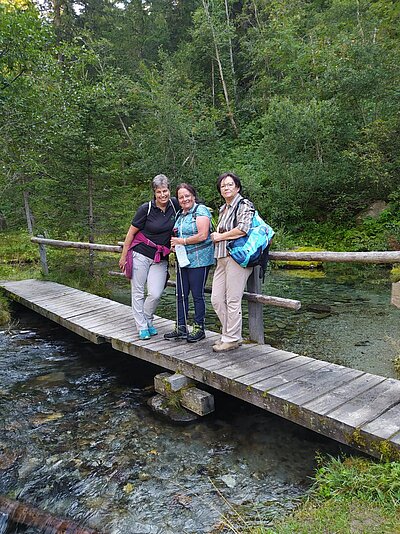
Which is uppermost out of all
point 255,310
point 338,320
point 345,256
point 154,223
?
point 154,223

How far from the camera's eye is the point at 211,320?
26.8ft

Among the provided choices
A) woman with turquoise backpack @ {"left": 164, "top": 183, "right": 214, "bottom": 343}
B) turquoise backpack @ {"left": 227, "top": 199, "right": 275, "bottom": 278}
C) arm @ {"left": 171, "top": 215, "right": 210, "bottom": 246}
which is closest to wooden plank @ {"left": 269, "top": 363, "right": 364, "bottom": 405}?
turquoise backpack @ {"left": 227, "top": 199, "right": 275, "bottom": 278}

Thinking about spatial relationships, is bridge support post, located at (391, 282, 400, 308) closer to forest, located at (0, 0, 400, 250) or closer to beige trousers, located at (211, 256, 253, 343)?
beige trousers, located at (211, 256, 253, 343)

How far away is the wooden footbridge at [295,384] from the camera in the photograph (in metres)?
2.95

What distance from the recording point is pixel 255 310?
4840mm

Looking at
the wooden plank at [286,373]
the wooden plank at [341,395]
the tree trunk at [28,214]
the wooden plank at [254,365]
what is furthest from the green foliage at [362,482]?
the tree trunk at [28,214]

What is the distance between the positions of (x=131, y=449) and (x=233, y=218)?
2.43m

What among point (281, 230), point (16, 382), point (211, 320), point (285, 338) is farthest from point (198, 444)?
point (281, 230)

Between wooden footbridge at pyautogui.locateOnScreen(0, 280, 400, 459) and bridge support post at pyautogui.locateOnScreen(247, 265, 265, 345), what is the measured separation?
15 centimetres

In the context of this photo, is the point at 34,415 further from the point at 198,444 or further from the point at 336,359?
the point at 336,359

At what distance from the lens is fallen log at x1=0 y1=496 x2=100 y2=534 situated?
2781 mm

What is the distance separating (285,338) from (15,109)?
24.7ft

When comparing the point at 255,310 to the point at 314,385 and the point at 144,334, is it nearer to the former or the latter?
the point at 314,385

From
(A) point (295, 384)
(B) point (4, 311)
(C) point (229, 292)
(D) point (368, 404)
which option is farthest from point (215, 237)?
(B) point (4, 311)
